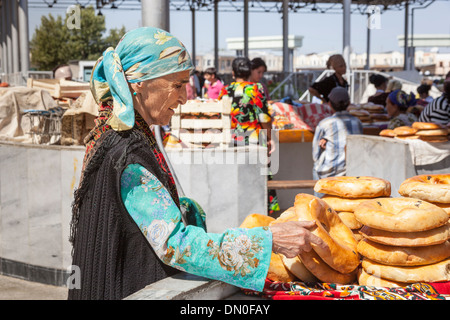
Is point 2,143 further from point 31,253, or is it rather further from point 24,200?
point 31,253

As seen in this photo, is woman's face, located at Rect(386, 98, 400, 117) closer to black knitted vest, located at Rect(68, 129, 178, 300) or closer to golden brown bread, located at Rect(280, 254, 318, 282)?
golden brown bread, located at Rect(280, 254, 318, 282)

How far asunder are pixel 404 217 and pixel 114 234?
989mm

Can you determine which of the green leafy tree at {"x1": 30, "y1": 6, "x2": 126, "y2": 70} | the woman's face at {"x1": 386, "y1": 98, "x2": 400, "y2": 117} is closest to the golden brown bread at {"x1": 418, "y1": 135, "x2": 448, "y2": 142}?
the woman's face at {"x1": 386, "y1": 98, "x2": 400, "y2": 117}

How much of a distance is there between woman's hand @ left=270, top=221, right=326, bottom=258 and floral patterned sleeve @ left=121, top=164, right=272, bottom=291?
0.04 metres

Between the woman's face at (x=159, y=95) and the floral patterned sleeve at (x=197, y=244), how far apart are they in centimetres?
33

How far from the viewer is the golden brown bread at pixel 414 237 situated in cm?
199

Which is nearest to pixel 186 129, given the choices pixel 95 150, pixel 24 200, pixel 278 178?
pixel 24 200

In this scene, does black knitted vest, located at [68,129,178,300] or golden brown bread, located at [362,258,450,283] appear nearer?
black knitted vest, located at [68,129,178,300]

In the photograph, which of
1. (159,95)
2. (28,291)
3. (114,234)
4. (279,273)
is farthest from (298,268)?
(28,291)

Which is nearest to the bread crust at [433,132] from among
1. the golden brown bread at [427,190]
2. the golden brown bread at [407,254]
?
the golden brown bread at [427,190]

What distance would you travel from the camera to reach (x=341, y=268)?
202cm

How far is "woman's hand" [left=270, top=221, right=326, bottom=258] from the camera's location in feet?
5.94

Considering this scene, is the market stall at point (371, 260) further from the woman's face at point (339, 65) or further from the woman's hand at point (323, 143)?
the woman's face at point (339, 65)
